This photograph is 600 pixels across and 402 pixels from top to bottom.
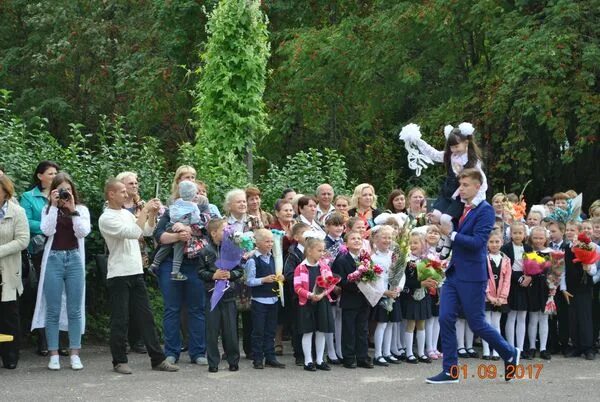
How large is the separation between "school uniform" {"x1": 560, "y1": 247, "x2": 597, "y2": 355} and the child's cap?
4736 mm

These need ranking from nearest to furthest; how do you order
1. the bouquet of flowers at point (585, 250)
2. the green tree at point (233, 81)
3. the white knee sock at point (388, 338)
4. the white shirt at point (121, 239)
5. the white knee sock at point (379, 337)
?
1. the white shirt at point (121, 239)
2. the white knee sock at point (379, 337)
3. the white knee sock at point (388, 338)
4. the bouquet of flowers at point (585, 250)
5. the green tree at point (233, 81)

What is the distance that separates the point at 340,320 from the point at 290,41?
14.1 m

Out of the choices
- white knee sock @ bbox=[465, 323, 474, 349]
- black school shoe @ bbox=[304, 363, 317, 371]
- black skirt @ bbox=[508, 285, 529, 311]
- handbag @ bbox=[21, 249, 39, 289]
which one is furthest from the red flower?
handbag @ bbox=[21, 249, 39, 289]

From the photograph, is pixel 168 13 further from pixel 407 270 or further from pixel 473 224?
pixel 473 224

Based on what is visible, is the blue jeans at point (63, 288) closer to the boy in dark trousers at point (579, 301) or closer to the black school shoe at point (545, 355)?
the black school shoe at point (545, 355)

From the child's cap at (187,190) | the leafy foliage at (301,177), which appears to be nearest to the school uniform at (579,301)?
the leafy foliage at (301,177)

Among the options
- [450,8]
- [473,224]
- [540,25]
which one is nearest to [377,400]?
[473,224]

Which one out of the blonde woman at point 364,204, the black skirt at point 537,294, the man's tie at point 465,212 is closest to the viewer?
the man's tie at point 465,212

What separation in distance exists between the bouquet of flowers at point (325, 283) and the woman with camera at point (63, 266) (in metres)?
2.45

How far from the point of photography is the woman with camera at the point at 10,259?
35.0ft

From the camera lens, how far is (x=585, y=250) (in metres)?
12.5

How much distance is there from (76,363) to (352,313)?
296 cm

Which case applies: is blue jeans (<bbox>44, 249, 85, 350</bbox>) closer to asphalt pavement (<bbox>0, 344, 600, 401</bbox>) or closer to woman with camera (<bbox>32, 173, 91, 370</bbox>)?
woman with camera (<bbox>32, 173, 91, 370</bbox>)
